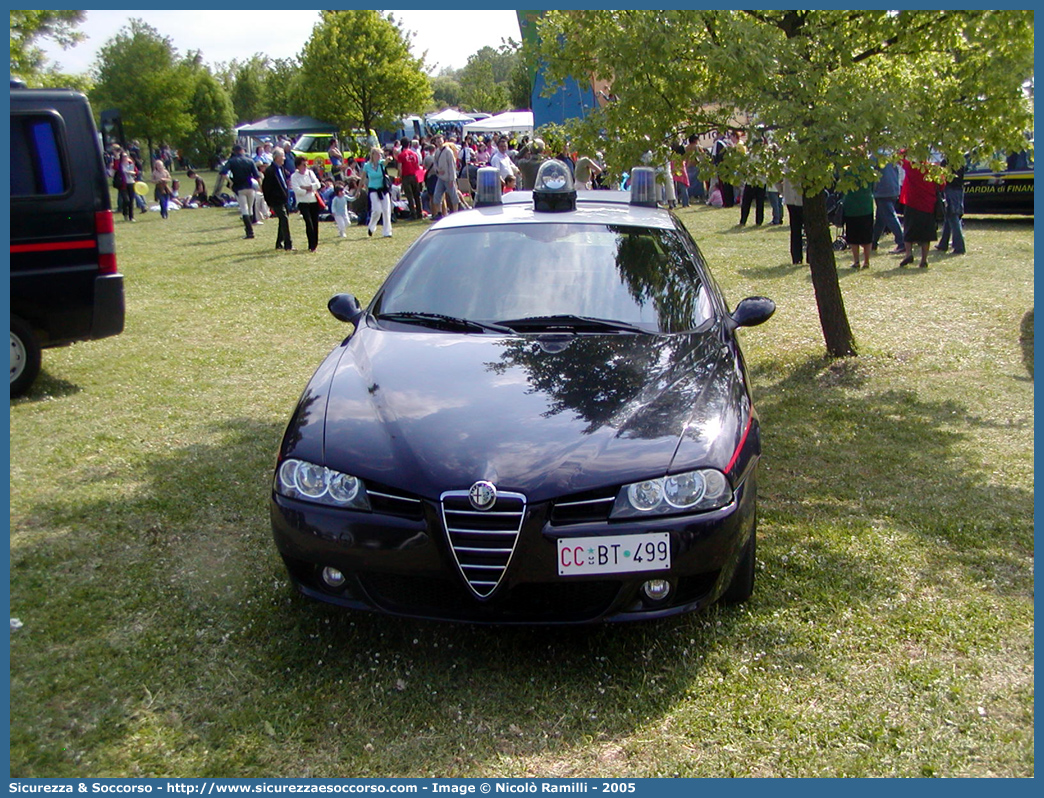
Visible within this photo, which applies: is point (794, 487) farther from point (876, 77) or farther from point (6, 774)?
point (6, 774)

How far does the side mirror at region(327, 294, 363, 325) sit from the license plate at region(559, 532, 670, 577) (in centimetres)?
213

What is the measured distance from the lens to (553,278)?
4645 mm

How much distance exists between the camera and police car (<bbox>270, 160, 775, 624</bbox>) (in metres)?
3.16

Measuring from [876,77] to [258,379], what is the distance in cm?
522

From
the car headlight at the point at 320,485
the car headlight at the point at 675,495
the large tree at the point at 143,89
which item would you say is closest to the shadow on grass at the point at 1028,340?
the car headlight at the point at 675,495

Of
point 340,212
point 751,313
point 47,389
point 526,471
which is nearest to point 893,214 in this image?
point 340,212

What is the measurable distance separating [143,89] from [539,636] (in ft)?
201

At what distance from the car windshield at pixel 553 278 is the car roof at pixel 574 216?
2.7 inches

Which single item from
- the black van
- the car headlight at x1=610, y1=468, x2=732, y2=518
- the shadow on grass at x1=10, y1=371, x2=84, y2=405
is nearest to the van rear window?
the black van

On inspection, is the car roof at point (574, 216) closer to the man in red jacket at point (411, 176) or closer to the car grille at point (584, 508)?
the car grille at point (584, 508)

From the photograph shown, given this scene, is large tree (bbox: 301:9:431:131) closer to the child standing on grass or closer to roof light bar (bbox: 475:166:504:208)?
the child standing on grass

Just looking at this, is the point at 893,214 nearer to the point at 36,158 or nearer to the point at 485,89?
the point at 36,158

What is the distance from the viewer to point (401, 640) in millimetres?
3613
